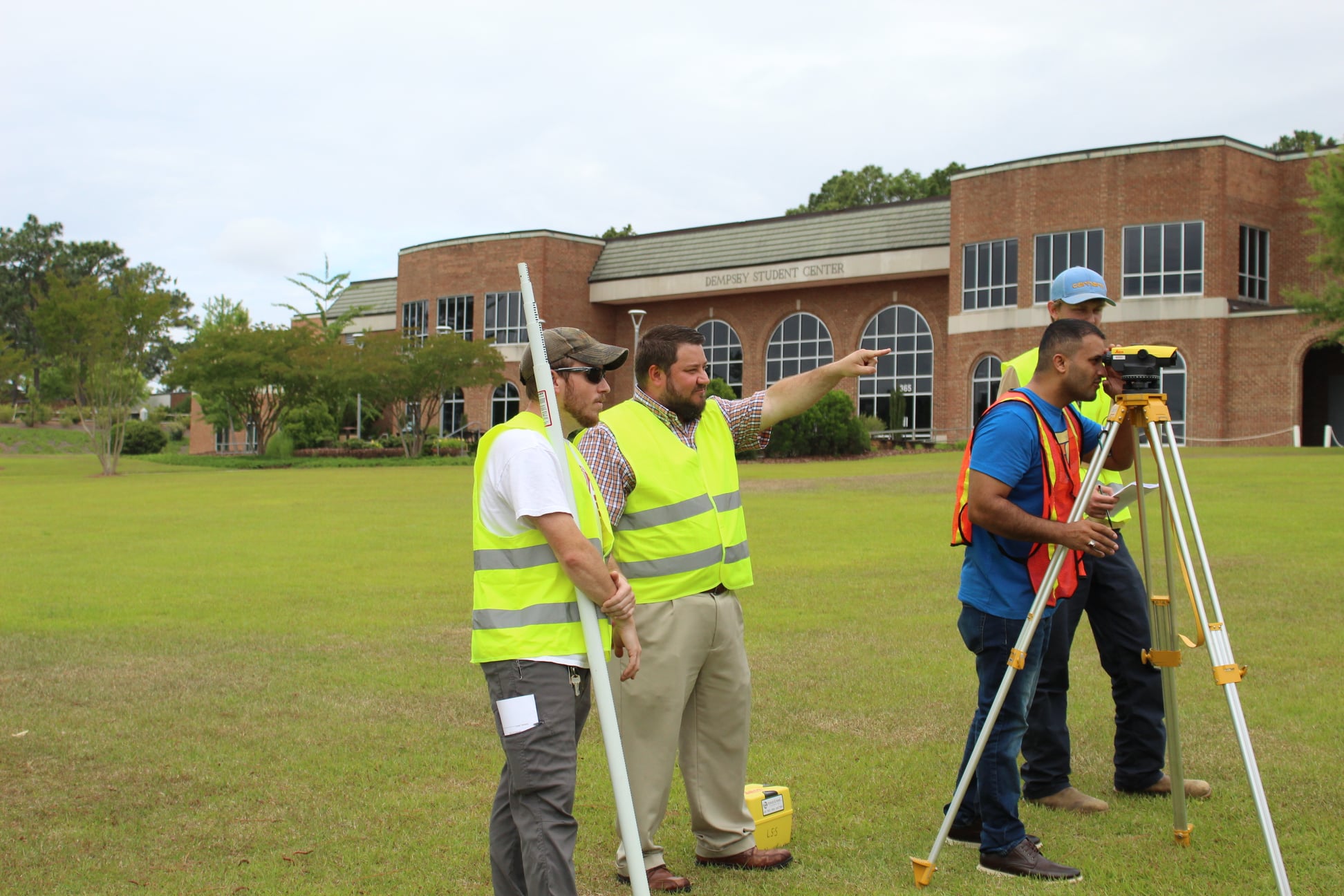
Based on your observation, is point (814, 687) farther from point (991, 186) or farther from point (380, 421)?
point (380, 421)

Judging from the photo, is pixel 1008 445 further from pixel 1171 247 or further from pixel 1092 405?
pixel 1171 247

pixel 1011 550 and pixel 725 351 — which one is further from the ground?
pixel 725 351

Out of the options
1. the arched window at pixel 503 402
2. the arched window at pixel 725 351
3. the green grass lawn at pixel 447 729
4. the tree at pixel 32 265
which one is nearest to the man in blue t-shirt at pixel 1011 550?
the green grass lawn at pixel 447 729

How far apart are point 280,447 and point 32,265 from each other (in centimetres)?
7018

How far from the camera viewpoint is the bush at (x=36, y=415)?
78.7 m

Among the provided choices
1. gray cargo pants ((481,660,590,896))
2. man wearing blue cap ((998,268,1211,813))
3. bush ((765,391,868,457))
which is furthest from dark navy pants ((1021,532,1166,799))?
bush ((765,391,868,457))

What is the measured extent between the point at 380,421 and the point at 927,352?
98.0 ft

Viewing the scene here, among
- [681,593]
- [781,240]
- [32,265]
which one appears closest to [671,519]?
[681,593]

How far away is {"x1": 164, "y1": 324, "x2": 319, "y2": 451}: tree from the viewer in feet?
147

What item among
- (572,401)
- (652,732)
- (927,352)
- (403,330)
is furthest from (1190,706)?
(403,330)

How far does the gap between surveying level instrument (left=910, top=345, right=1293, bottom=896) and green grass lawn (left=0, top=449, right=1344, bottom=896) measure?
33cm

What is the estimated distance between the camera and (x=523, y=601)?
367cm

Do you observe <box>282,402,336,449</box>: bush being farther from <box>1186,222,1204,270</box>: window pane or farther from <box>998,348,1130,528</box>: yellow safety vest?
<box>998,348,1130,528</box>: yellow safety vest

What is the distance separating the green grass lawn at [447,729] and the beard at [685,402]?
5.90 ft
